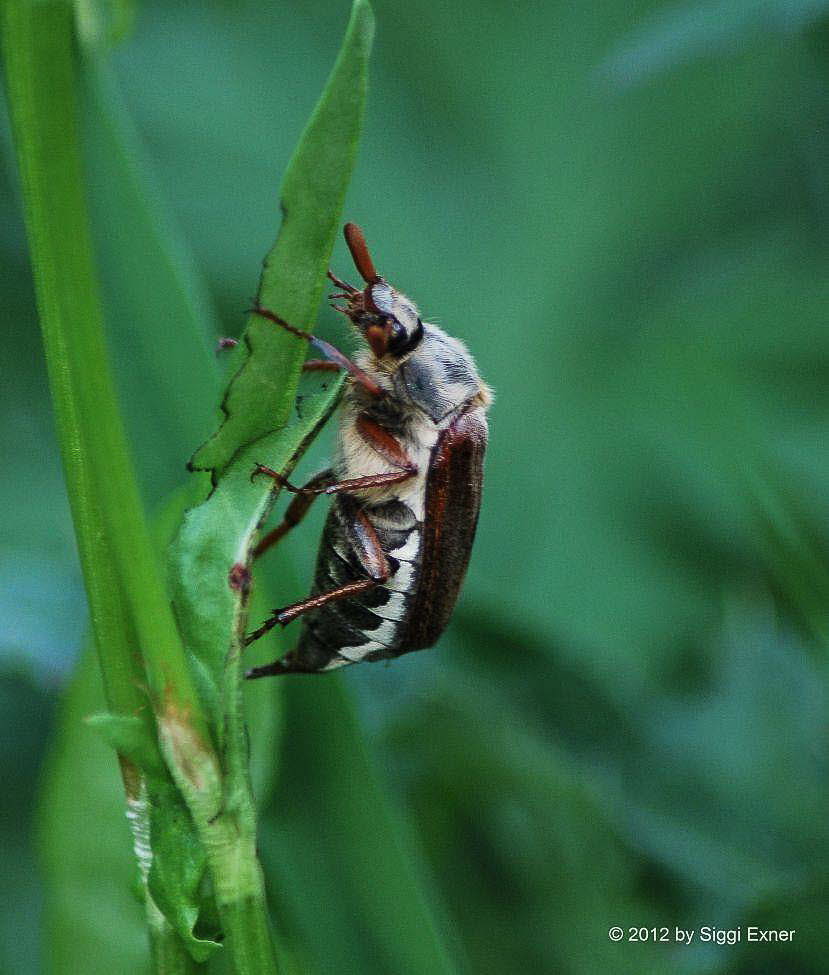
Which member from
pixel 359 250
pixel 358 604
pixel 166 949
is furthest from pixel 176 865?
pixel 359 250

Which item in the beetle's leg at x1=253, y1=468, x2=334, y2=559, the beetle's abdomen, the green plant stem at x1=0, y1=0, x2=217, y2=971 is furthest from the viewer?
the beetle's leg at x1=253, y1=468, x2=334, y2=559

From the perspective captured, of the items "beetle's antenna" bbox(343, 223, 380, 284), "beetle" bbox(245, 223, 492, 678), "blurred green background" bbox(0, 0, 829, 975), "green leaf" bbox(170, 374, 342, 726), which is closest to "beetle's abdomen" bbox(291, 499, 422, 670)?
"beetle" bbox(245, 223, 492, 678)

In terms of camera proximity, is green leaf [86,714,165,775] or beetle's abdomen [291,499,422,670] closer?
green leaf [86,714,165,775]

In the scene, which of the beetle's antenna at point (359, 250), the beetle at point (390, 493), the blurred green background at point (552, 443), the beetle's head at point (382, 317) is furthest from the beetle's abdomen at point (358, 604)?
the beetle's antenna at point (359, 250)

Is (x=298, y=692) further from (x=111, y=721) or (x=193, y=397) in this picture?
(x=111, y=721)

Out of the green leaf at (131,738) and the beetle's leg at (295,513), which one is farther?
the beetle's leg at (295,513)

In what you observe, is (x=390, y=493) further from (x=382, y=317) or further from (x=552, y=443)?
(x=552, y=443)

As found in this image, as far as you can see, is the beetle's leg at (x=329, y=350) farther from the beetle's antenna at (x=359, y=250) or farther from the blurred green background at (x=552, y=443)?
the blurred green background at (x=552, y=443)

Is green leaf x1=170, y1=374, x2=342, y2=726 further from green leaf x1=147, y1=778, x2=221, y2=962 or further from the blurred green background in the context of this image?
the blurred green background
